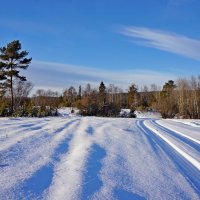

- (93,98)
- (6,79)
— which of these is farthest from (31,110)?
(93,98)

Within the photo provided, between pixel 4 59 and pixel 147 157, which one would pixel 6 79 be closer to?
pixel 4 59

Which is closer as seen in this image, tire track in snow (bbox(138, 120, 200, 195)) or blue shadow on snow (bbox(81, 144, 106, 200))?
blue shadow on snow (bbox(81, 144, 106, 200))

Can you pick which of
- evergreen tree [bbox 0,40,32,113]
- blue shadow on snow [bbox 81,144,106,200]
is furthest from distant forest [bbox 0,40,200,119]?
blue shadow on snow [bbox 81,144,106,200]

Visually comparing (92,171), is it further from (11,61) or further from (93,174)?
(11,61)

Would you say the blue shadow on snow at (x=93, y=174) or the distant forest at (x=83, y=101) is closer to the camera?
the blue shadow on snow at (x=93, y=174)

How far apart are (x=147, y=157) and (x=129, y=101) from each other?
7669 cm

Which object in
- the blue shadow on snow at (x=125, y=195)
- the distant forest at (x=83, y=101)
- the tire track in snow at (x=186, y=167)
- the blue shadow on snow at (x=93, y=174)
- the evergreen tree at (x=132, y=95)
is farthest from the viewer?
the evergreen tree at (x=132, y=95)

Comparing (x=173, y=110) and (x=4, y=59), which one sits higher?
(x=4, y=59)

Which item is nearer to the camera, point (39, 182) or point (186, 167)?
point (39, 182)

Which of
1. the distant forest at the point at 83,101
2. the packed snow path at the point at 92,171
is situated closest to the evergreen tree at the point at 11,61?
the distant forest at the point at 83,101

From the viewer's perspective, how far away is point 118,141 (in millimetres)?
9266

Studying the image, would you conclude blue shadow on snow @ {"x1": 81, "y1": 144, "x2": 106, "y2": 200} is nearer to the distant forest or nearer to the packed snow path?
the packed snow path

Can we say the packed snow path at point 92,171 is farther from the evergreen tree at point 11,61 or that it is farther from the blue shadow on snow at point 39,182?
the evergreen tree at point 11,61

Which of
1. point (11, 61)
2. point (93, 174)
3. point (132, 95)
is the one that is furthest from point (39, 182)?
point (132, 95)
